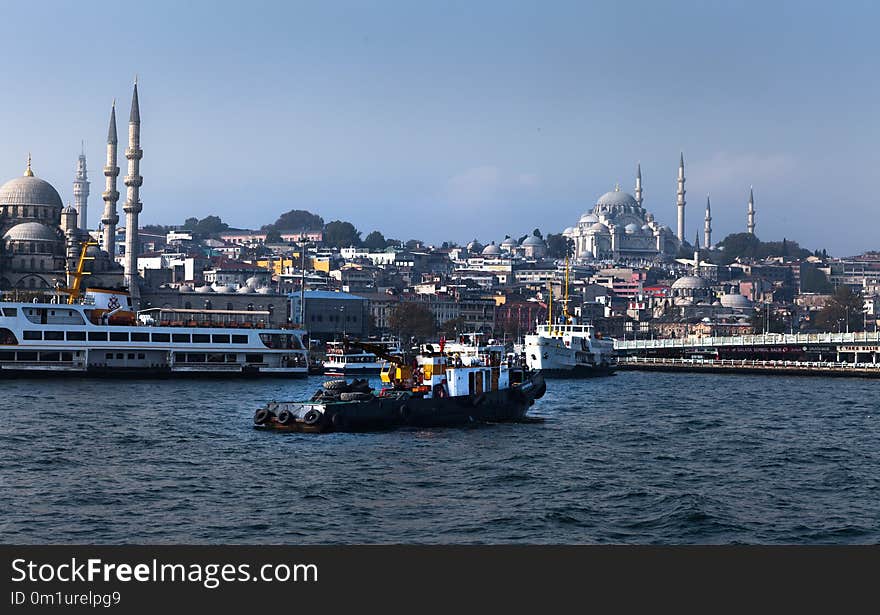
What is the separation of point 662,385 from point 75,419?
34.7 meters

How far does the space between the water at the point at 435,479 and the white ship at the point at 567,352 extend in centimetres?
2850

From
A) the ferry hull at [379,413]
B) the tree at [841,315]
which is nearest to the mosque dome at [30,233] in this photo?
the ferry hull at [379,413]

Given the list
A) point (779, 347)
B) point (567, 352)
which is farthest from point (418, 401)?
point (779, 347)

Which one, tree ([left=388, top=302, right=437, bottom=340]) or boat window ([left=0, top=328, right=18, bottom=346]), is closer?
boat window ([left=0, top=328, right=18, bottom=346])

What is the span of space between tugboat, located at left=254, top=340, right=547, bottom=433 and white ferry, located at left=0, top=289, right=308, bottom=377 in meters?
19.9

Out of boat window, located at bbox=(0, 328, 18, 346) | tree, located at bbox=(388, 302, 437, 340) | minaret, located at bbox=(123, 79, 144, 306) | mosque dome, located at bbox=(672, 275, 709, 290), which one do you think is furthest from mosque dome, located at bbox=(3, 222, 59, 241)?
mosque dome, located at bbox=(672, 275, 709, 290)

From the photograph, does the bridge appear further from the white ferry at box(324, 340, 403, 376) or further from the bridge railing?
the white ferry at box(324, 340, 403, 376)

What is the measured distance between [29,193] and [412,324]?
3033 centimetres

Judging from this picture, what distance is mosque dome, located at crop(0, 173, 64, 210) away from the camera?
4119 inches

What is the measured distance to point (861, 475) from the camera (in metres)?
28.6

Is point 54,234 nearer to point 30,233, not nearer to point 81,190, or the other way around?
point 30,233

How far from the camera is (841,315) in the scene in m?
139

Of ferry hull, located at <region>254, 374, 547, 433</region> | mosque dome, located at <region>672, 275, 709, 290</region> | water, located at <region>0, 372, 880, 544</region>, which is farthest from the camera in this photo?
mosque dome, located at <region>672, 275, 709, 290</region>
